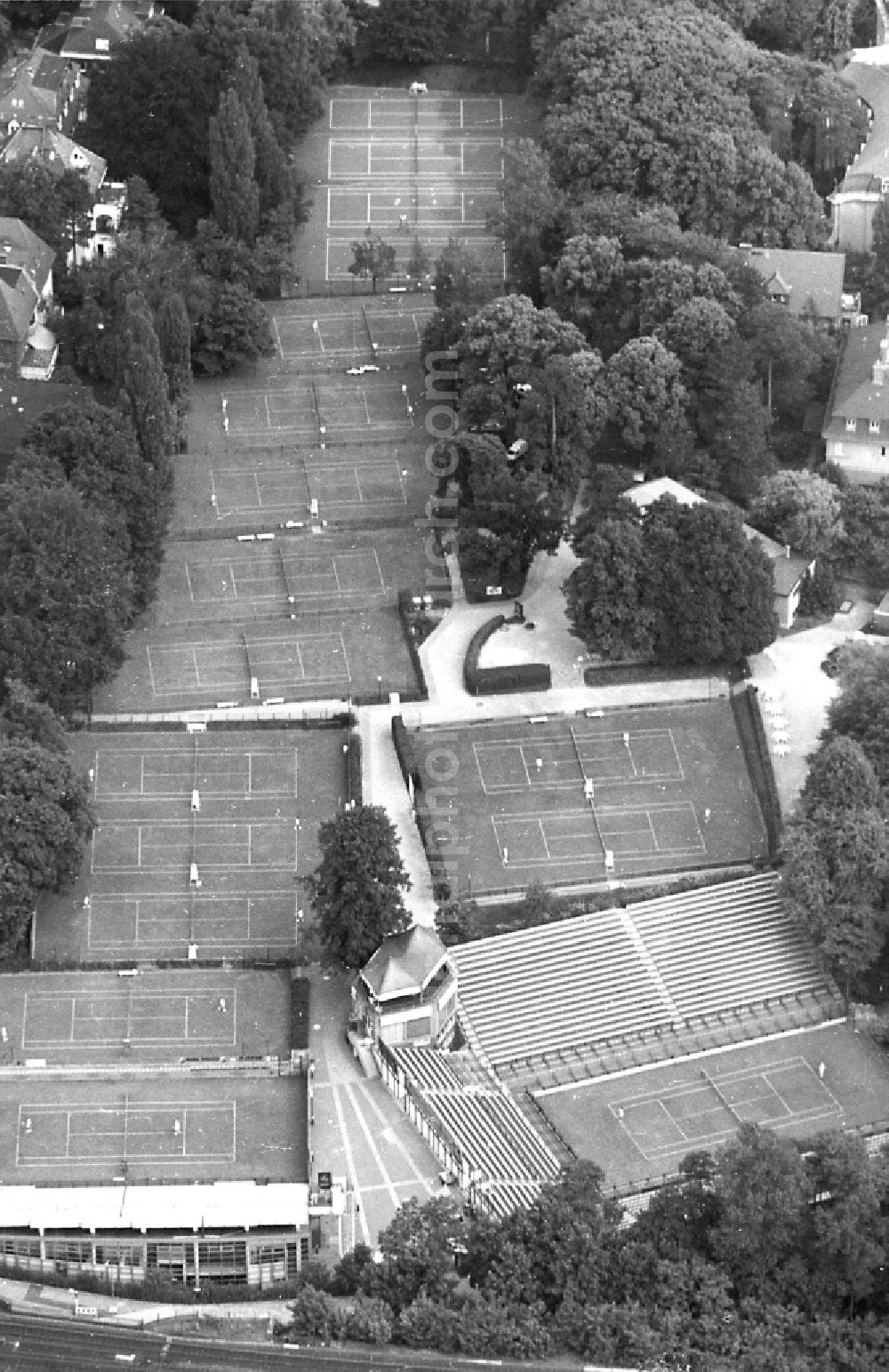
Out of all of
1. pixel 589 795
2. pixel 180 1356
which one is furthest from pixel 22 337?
pixel 180 1356

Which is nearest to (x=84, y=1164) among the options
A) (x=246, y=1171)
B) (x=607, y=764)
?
(x=246, y=1171)

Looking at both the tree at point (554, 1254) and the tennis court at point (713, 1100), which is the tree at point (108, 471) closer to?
the tennis court at point (713, 1100)

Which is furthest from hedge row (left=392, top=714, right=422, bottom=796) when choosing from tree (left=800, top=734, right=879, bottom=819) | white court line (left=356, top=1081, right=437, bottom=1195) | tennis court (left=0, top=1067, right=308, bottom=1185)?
tennis court (left=0, top=1067, right=308, bottom=1185)

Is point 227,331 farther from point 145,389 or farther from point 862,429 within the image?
point 862,429

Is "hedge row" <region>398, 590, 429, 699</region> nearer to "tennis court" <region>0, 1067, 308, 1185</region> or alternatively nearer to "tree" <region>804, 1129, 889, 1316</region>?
"tennis court" <region>0, 1067, 308, 1185</region>

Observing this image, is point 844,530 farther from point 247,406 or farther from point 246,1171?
point 246,1171

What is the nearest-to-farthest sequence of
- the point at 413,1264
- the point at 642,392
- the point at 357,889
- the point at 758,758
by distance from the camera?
the point at 413,1264 → the point at 357,889 → the point at 758,758 → the point at 642,392

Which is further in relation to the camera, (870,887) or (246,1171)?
(870,887)
